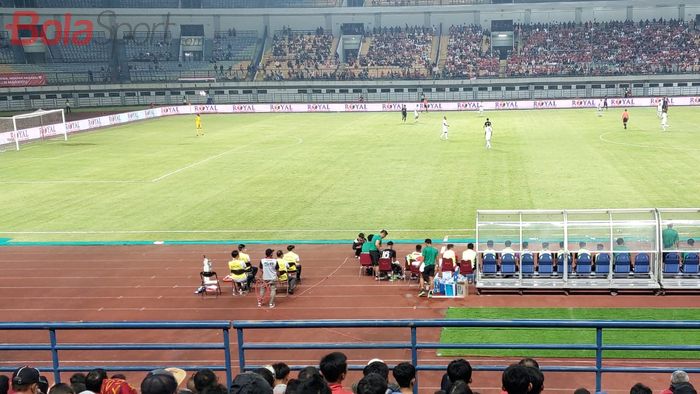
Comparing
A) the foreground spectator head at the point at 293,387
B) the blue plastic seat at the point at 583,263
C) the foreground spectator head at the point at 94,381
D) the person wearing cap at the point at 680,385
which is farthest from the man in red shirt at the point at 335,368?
the blue plastic seat at the point at 583,263

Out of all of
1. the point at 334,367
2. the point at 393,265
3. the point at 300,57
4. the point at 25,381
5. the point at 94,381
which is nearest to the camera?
the point at 334,367

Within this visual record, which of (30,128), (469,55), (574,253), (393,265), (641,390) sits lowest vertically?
(393,265)

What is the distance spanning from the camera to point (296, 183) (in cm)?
3195

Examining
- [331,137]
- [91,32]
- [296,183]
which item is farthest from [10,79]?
[296,183]

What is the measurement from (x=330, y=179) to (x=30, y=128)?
102 feet

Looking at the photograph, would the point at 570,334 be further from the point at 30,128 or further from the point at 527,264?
the point at 30,128

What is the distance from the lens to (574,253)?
17375 mm

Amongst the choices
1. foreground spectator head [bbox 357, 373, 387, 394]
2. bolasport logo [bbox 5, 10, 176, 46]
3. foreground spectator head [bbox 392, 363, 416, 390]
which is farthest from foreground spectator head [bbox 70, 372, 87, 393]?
bolasport logo [bbox 5, 10, 176, 46]

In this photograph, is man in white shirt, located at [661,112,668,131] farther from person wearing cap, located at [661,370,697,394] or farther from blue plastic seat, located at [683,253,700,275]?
person wearing cap, located at [661,370,697,394]

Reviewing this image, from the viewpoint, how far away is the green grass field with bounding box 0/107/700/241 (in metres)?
24.8

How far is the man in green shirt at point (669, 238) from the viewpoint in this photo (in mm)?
16375

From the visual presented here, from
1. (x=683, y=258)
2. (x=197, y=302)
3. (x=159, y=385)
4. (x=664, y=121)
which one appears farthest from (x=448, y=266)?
(x=664, y=121)

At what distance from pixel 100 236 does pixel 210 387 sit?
761 inches

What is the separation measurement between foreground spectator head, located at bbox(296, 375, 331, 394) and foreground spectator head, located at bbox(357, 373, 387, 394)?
30 centimetres
